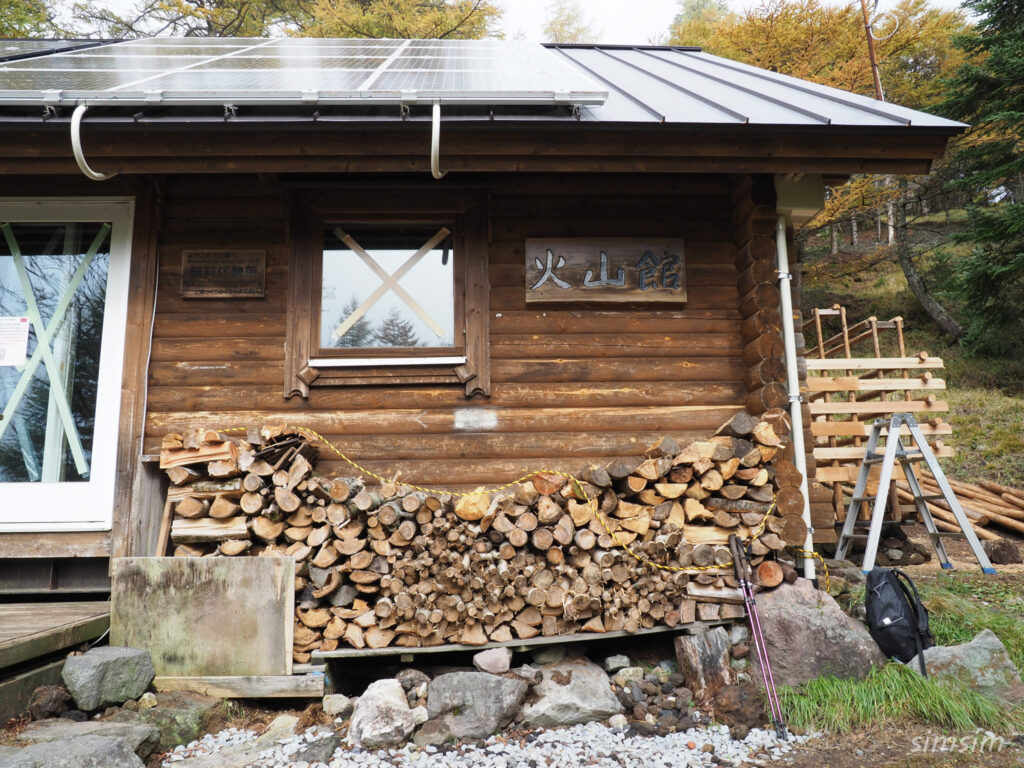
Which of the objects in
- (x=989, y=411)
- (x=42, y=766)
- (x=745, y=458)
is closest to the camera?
(x=42, y=766)

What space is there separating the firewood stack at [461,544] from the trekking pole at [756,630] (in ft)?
0.31

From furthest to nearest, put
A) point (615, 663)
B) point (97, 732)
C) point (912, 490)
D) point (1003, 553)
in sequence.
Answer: point (1003, 553) < point (912, 490) < point (615, 663) < point (97, 732)

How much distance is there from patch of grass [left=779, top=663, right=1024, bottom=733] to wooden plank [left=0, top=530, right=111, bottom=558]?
15.9ft

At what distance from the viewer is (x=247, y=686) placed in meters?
3.88

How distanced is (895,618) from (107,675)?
5029 mm

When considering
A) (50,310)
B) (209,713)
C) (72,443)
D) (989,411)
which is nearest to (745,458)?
(209,713)

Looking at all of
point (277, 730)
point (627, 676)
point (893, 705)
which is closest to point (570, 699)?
point (627, 676)

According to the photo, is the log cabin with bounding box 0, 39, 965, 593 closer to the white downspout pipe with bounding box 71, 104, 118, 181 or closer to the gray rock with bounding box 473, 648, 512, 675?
the white downspout pipe with bounding box 71, 104, 118, 181

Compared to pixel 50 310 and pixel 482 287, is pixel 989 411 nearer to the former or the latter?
pixel 482 287

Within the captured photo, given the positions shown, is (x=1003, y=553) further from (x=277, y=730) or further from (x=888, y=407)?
(x=277, y=730)

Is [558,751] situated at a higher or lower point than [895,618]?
lower

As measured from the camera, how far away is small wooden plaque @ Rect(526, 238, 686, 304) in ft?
15.9

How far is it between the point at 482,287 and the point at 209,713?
3443 millimetres

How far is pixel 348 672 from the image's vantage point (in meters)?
4.38
